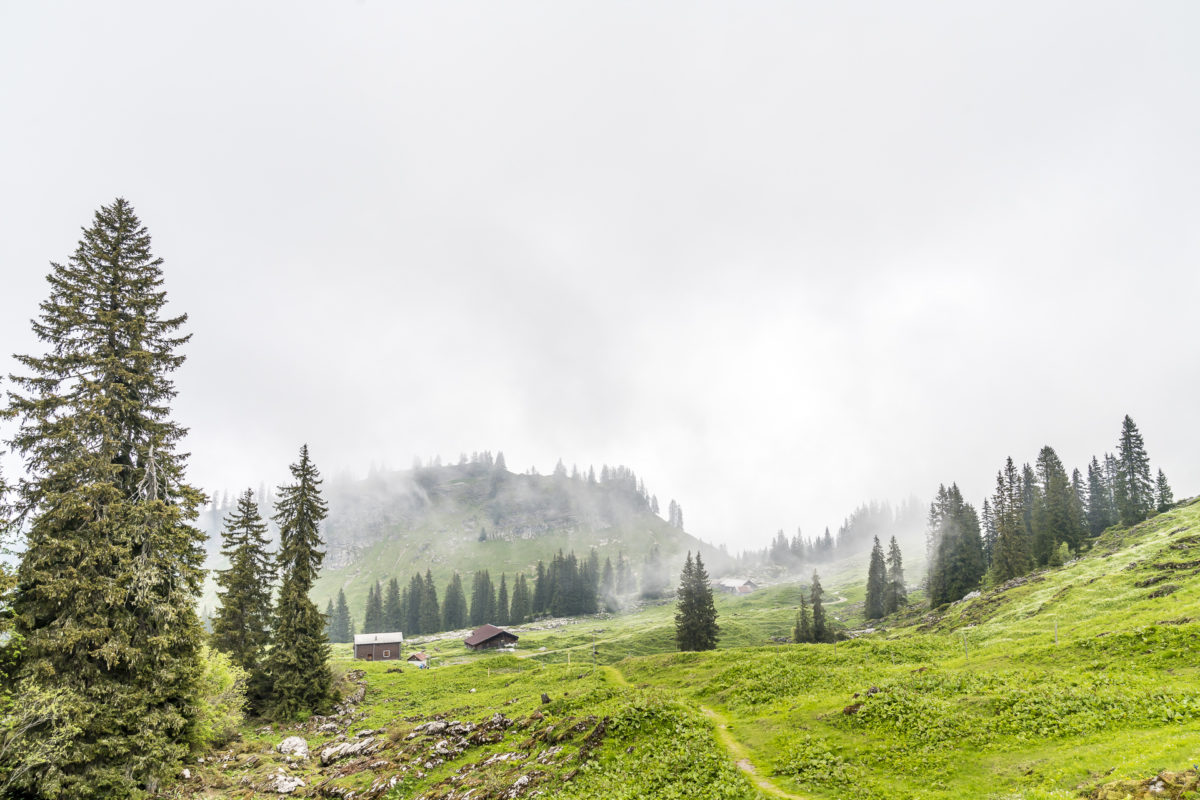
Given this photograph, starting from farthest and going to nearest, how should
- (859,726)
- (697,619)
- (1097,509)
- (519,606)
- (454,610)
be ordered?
(519,606) → (454,610) → (1097,509) → (697,619) → (859,726)

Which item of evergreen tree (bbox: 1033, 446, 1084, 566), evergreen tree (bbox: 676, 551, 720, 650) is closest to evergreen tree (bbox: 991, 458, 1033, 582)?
evergreen tree (bbox: 1033, 446, 1084, 566)

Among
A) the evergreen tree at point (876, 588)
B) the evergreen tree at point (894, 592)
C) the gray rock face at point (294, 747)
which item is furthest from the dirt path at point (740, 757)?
the evergreen tree at point (876, 588)

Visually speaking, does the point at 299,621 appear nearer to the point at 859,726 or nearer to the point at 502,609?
the point at 859,726

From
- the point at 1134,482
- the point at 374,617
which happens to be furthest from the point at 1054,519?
the point at 374,617

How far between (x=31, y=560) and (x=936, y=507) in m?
158

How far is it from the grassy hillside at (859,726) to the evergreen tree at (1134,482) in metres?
62.4

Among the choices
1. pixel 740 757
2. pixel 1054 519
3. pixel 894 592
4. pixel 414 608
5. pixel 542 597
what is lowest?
pixel 414 608

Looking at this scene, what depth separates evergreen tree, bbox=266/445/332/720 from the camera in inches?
1880

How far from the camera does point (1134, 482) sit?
3976 inches

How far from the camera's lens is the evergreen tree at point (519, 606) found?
170m

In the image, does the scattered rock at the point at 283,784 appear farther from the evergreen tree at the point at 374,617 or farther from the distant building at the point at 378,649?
the evergreen tree at the point at 374,617

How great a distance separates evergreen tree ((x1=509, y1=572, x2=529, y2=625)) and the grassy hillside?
122781mm

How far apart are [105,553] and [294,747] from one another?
2027 centimetres

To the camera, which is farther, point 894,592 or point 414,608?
point 414,608
